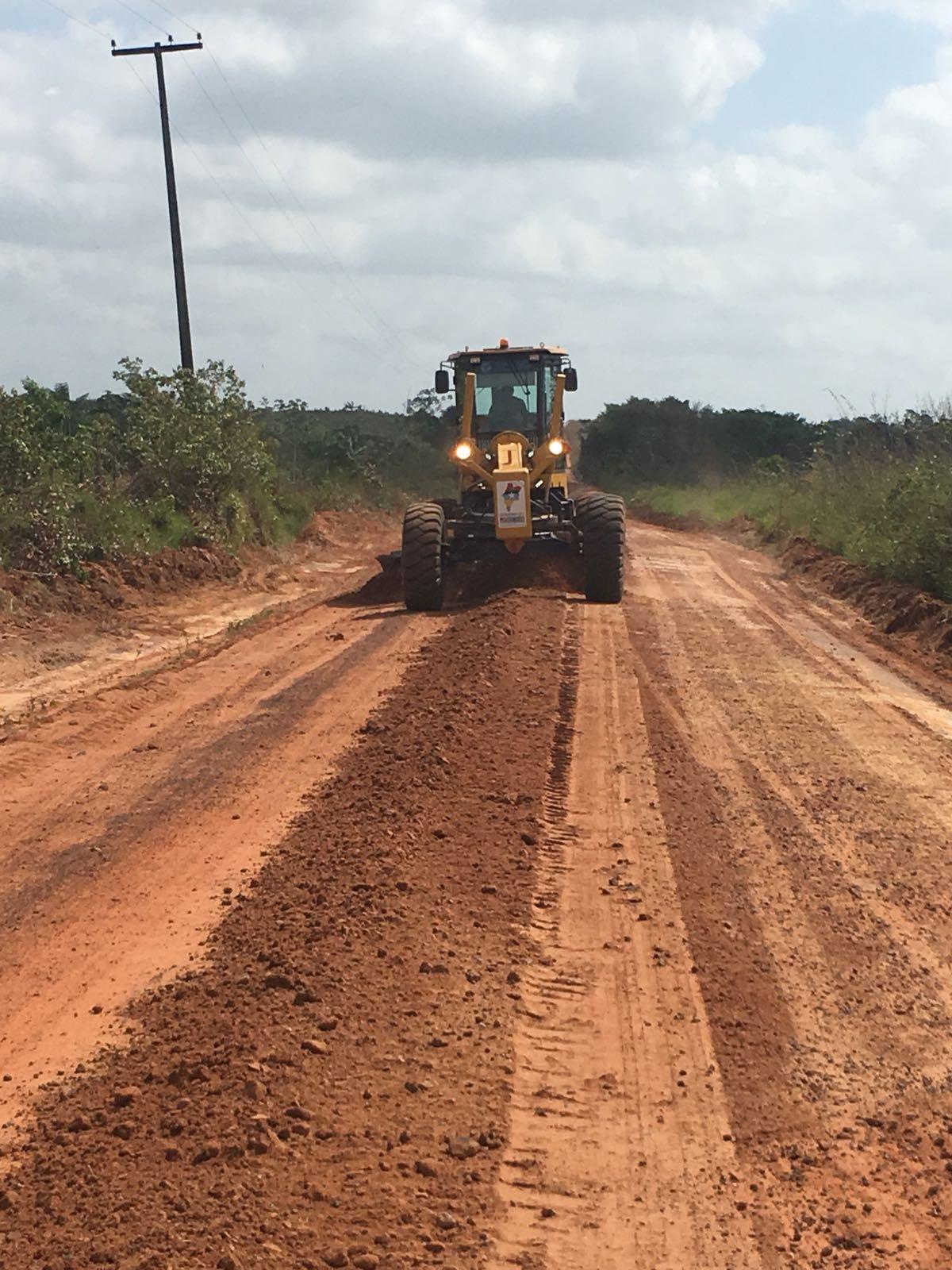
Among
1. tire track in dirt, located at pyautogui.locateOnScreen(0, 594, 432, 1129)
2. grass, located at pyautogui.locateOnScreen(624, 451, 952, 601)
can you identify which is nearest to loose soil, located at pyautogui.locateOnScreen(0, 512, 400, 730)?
tire track in dirt, located at pyautogui.locateOnScreen(0, 594, 432, 1129)

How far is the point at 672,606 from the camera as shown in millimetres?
16766

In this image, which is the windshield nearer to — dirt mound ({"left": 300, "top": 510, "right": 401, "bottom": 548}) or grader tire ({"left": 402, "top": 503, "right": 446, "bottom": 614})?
grader tire ({"left": 402, "top": 503, "right": 446, "bottom": 614})

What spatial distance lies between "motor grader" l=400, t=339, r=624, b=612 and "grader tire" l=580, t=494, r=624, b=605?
0.03ft

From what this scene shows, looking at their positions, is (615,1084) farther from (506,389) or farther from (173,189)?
(173,189)

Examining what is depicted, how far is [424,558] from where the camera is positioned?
51.8 ft

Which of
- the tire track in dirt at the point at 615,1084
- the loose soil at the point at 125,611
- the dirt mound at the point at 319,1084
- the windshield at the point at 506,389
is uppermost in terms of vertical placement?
the windshield at the point at 506,389

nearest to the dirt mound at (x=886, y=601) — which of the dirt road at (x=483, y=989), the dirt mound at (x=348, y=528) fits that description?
the dirt road at (x=483, y=989)

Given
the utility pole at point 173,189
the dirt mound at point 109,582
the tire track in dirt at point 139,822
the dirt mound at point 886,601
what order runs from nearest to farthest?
the tire track in dirt at point 139,822 → the dirt mound at point 886,601 → the dirt mound at point 109,582 → the utility pole at point 173,189

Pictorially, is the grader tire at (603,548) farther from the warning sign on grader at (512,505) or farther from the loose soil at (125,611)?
the loose soil at (125,611)

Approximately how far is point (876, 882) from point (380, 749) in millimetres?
3524

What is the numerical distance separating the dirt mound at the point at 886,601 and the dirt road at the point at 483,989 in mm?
4559

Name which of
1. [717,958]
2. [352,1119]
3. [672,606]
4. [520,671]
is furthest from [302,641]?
[352,1119]

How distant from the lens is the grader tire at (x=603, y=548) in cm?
1594

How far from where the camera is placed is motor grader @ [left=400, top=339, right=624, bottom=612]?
1583cm
